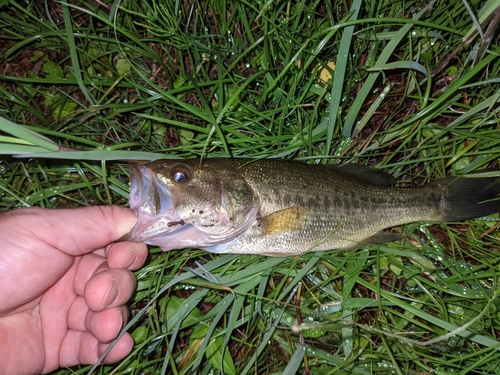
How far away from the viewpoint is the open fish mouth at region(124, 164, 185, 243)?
Result: 2686 mm

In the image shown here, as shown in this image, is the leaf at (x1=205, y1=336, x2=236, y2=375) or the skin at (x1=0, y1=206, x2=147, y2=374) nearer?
the skin at (x1=0, y1=206, x2=147, y2=374)

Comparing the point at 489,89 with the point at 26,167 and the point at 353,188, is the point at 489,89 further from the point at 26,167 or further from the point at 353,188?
the point at 26,167

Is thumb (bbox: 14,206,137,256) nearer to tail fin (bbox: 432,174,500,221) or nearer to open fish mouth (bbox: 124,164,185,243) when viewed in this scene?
open fish mouth (bbox: 124,164,185,243)

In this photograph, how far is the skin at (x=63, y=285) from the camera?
8.68 ft

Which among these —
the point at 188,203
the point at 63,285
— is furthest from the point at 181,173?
the point at 63,285

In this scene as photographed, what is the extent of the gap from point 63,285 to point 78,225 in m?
0.62

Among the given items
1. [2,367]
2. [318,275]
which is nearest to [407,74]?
[318,275]

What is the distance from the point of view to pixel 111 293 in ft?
8.90

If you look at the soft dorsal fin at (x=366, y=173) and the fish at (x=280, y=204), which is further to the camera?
the soft dorsal fin at (x=366, y=173)

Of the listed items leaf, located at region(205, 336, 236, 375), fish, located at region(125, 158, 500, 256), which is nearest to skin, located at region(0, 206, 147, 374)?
fish, located at region(125, 158, 500, 256)

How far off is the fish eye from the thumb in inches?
15.7

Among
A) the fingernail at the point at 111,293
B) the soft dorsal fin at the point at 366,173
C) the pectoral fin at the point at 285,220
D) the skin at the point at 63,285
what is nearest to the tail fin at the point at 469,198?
the soft dorsal fin at the point at 366,173

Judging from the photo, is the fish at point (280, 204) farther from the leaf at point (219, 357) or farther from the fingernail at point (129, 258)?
the leaf at point (219, 357)

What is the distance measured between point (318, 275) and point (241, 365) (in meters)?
1.00
